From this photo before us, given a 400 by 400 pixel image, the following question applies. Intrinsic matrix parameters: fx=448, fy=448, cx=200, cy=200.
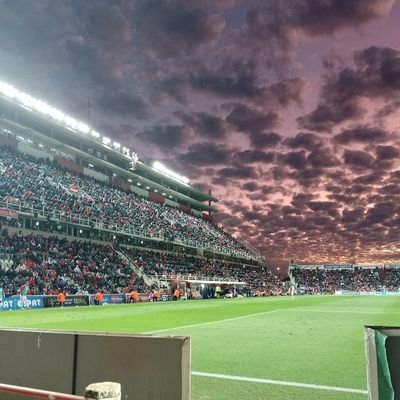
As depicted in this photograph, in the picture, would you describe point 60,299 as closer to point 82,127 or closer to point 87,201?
point 87,201

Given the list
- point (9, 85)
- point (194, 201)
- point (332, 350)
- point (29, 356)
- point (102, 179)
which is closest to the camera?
point (29, 356)

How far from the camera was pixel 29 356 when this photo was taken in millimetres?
5582

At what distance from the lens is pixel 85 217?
156 ft

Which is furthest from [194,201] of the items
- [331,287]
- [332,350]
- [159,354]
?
[159,354]

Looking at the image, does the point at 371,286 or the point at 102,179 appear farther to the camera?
the point at 371,286

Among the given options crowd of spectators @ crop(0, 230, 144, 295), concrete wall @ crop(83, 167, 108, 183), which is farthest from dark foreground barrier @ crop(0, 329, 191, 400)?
concrete wall @ crop(83, 167, 108, 183)

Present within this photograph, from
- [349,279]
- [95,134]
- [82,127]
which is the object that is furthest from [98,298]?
[349,279]

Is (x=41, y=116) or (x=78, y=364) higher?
(x=41, y=116)

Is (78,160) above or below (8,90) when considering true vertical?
below

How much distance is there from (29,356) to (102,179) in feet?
205

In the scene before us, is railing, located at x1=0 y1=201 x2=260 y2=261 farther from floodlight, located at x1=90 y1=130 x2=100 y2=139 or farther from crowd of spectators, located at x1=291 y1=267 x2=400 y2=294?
crowd of spectators, located at x1=291 y1=267 x2=400 y2=294

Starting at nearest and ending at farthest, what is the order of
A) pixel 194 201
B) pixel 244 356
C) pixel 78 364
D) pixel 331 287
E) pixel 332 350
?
1. pixel 78 364
2. pixel 244 356
3. pixel 332 350
4. pixel 194 201
5. pixel 331 287

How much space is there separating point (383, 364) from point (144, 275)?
160ft

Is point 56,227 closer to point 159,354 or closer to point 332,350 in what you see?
point 332,350
